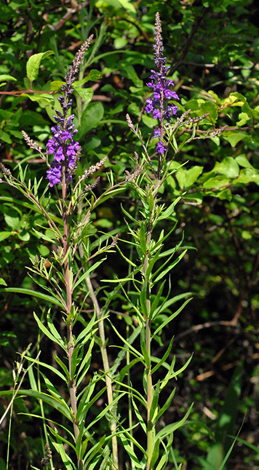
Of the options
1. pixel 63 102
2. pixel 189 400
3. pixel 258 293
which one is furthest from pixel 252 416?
pixel 63 102

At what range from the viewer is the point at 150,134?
3.91 ft

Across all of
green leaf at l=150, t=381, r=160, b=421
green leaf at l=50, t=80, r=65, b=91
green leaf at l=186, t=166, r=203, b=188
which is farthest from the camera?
green leaf at l=186, t=166, r=203, b=188

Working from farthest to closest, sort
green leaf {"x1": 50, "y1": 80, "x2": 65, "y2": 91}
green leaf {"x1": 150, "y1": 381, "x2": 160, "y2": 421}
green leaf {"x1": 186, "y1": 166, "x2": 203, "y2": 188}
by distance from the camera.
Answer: green leaf {"x1": 186, "y1": 166, "x2": 203, "y2": 188}, green leaf {"x1": 50, "y1": 80, "x2": 65, "y2": 91}, green leaf {"x1": 150, "y1": 381, "x2": 160, "y2": 421}

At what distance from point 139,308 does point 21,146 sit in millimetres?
987

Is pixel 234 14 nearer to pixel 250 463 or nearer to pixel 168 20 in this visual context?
pixel 168 20

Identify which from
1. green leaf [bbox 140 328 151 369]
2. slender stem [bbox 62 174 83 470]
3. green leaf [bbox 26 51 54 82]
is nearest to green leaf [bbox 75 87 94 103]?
green leaf [bbox 26 51 54 82]

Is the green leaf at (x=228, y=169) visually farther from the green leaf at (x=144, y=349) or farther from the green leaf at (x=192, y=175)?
the green leaf at (x=144, y=349)

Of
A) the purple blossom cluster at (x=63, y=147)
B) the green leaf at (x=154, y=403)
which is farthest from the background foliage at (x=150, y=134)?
the green leaf at (x=154, y=403)

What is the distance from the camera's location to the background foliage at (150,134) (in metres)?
1.40

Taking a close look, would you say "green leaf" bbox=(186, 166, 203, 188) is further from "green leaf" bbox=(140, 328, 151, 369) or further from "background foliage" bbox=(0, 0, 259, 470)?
"green leaf" bbox=(140, 328, 151, 369)

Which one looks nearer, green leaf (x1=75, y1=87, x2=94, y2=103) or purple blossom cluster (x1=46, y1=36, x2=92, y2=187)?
purple blossom cluster (x1=46, y1=36, x2=92, y2=187)

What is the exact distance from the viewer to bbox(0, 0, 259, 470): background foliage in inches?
55.2

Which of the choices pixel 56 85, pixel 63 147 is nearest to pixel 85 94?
pixel 56 85

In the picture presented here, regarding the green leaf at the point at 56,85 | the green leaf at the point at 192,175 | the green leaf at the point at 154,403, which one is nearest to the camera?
the green leaf at the point at 154,403
